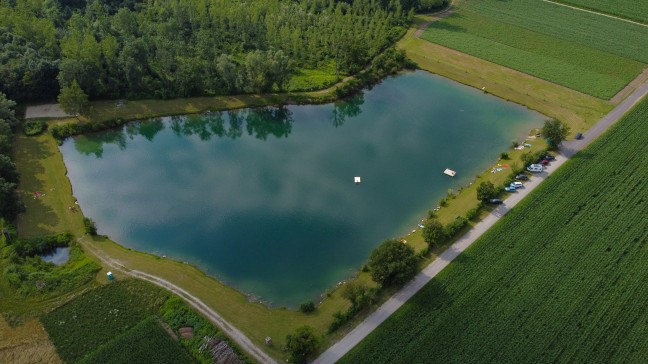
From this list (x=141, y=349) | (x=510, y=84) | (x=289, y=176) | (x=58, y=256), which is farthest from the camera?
(x=510, y=84)

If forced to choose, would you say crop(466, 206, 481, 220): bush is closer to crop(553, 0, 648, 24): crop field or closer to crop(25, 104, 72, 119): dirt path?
crop(25, 104, 72, 119): dirt path

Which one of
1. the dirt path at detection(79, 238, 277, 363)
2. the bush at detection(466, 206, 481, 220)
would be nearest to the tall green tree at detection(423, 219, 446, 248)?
the bush at detection(466, 206, 481, 220)

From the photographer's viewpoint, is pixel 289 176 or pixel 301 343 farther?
pixel 289 176

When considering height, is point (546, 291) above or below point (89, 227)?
below

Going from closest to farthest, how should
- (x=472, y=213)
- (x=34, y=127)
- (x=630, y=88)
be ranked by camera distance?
(x=472, y=213)
(x=34, y=127)
(x=630, y=88)

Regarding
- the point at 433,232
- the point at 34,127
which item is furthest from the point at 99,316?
the point at 34,127

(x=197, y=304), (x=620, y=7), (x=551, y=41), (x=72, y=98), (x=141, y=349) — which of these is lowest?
(x=197, y=304)

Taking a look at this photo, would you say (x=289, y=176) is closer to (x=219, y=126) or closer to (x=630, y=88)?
(x=219, y=126)

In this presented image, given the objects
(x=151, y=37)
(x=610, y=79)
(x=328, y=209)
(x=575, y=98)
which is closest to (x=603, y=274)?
(x=328, y=209)
